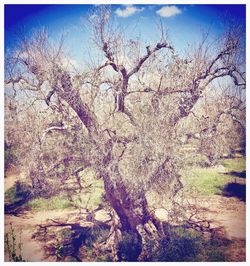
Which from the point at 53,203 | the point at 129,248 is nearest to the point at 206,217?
the point at 129,248

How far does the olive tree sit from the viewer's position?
5359mm

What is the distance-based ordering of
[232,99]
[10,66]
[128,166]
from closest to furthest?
[128,166] < [10,66] < [232,99]

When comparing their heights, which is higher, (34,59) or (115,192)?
(34,59)

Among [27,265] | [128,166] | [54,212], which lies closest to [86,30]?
[128,166]

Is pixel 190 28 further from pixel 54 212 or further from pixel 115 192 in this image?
pixel 54 212

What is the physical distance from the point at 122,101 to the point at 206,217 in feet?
10.3

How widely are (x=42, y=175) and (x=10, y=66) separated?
2.34 metres

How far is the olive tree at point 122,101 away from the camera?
536cm

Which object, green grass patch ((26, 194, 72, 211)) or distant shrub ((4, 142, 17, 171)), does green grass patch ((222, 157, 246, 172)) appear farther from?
distant shrub ((4, 142, 17, 171))

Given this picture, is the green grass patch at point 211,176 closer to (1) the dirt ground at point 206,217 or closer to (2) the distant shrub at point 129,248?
(1) the dirt ground at point 206,217

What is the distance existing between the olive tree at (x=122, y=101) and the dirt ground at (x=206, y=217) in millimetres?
1104

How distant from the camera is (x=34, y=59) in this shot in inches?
220

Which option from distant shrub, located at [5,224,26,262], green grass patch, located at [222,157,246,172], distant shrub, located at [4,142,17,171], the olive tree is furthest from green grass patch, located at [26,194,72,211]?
green grass patch, located at [222,157,246,172]

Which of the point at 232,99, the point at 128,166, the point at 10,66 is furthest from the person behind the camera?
the point at 232,99
